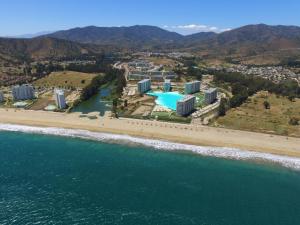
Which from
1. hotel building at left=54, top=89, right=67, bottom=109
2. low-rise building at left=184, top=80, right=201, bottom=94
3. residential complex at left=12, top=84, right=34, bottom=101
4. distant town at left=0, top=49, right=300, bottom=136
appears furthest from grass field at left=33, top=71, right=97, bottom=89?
low-rise building at left=184, top=80, right=201, bottom=94

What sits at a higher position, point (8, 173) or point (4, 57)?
point (4, 57)

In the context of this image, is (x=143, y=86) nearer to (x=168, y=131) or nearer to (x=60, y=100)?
(x=60, y=100)

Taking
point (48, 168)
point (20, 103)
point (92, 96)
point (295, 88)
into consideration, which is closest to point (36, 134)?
point (48, 168)

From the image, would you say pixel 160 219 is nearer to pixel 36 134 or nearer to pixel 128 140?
pixel 128 140

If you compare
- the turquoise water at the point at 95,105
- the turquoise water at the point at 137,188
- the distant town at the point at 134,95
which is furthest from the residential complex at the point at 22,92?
the turquoise water at the point at 137,188

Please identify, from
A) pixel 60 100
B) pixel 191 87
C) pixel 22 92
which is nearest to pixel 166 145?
pixel 60 100

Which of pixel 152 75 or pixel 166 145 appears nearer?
pixel 166 145
